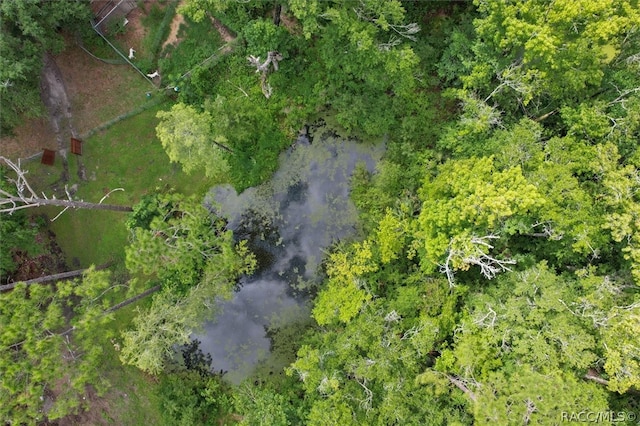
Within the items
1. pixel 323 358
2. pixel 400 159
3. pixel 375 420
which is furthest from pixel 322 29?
pixel 375 420

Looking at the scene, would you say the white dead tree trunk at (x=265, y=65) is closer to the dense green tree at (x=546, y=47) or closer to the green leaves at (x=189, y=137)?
the green leaves at (x=189, y=137)

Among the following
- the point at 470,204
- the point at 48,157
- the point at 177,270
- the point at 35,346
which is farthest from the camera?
the point at 48,157

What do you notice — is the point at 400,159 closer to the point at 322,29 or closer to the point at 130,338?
the point at 322,29

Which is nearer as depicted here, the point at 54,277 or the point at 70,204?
the point at 70,204

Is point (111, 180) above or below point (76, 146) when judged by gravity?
below

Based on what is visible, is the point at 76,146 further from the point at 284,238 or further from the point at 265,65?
the point at 284,238

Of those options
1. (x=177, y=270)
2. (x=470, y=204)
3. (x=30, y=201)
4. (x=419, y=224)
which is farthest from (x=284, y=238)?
(x=30, y=201)

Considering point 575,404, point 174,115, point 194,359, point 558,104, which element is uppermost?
point 558,104

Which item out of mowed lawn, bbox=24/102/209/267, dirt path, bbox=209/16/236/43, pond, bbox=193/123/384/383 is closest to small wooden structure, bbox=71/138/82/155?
mowed lawn, bbox=24/102/209/267
